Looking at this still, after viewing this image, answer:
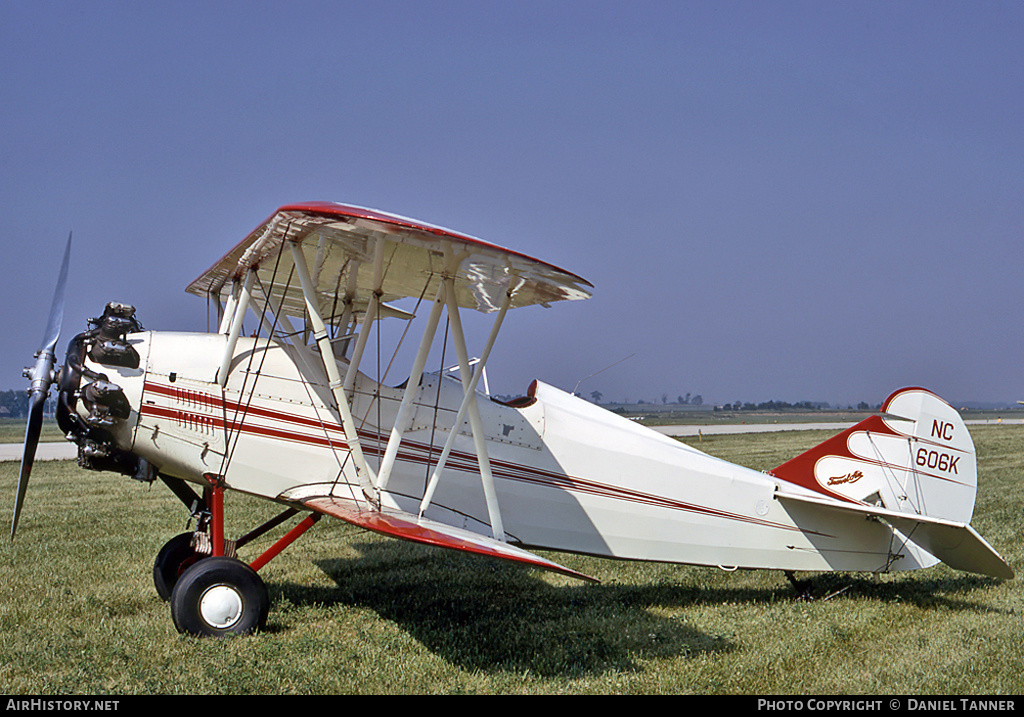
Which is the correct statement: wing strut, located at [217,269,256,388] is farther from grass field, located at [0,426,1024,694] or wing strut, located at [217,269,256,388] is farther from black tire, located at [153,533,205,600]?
grass field, located at [0,426,1024,694]

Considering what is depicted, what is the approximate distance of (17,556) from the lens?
8641 millimetres

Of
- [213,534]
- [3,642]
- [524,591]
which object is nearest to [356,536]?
[524,591]

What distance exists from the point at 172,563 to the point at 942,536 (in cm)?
711

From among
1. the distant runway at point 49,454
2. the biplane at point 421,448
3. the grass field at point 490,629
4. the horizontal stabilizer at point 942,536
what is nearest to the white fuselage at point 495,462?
the biplane at point 421,448

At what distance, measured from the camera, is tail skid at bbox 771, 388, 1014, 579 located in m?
7.57

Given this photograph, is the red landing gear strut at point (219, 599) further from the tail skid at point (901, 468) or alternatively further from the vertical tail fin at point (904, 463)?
the vertical tail fin at point (904, 463)

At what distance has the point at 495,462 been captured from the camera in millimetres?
6809

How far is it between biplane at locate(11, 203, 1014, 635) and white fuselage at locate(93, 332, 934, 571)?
2 centimetres

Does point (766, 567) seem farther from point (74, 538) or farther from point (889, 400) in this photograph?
point (74, 538)

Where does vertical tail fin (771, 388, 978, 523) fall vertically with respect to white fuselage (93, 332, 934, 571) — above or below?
above

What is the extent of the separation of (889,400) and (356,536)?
678 cm
